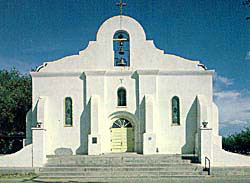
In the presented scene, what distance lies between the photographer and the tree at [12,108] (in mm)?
35594

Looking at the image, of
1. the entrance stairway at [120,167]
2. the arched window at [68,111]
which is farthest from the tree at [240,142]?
the arched window at [68,111]

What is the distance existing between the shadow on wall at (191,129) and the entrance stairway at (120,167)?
86.6 inches

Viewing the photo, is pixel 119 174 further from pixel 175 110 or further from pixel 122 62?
pixel 122 62

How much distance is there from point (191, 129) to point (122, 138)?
479 centimetres

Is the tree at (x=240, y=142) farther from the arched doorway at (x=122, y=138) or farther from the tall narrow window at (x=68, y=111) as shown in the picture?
the tall narrow window at (x=68, y=111)

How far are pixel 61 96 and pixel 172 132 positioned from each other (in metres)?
8.03

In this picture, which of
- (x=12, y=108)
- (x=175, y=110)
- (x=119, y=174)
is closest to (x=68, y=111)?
(x=119, y=174)

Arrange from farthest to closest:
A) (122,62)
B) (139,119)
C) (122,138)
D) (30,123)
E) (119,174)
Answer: (122,62), (30,123), (122,138), (139,119), (119,174)

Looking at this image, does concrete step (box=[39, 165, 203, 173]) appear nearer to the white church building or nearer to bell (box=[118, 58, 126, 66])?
the white church building

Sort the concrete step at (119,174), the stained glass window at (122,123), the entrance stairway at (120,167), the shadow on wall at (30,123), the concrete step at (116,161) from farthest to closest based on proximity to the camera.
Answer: the stained glass window at (122,123), the shadow on wall at (30,123), the concrete step at (116,161), the entrance stairway at (120,167), the concrete step at (119,174)

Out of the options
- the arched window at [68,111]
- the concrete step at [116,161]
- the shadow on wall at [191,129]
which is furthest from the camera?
the arched window at [68,111]

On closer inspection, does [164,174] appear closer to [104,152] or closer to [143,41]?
[104,152]

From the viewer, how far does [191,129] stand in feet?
82.7

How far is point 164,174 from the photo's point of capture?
2081cm
